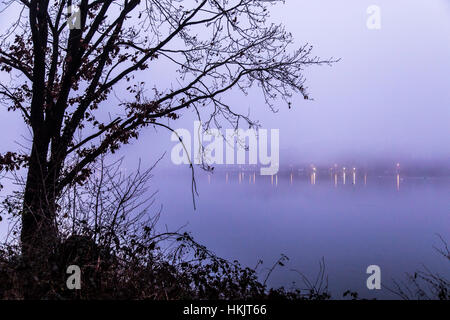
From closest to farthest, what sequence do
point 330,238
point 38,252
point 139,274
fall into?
point 38,252
point 139,274
point 330,238

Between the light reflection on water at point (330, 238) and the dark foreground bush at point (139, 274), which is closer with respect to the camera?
the dark foreground bush at point (139, 274)

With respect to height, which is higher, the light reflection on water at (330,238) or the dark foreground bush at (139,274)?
the dark foreground bush at (139,274)

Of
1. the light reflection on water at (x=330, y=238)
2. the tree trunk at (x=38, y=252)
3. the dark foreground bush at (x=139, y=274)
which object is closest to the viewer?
the tree trunk at (x=38, y=252)

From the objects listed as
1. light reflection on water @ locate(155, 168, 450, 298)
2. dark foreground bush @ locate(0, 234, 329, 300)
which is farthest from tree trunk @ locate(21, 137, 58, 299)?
light reflection on water @ locate(155, 168, 450, 298)

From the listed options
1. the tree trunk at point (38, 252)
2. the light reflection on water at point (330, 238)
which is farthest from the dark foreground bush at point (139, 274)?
the light reflection on water at point (330, 238)

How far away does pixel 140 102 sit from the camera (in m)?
11.2

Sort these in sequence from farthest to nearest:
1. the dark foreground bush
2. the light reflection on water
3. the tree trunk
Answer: the light reflection on water
the dark foreground bush
the tree trunk

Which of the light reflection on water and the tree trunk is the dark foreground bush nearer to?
the tree trunk

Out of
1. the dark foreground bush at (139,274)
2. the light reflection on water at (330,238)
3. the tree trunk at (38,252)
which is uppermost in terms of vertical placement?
the tree trunk at (38,252)

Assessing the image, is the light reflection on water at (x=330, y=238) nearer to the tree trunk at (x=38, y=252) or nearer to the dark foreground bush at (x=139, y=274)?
the dark foreground bush at (x=139, y=274)

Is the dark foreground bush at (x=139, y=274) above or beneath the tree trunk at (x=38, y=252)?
beneath

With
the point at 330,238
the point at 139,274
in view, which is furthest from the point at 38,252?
the point at 330,238

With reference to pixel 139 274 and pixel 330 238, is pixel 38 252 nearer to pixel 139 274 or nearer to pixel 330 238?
pixel 139 274

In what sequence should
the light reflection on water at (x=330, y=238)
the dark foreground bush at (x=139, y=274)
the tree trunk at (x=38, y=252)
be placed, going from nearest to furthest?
1. the tree trunk at (x=38, y=252)
2. the dark foreground bush at (x=139, y=274)
3. the light reflection on water at (x=330, y=238)
